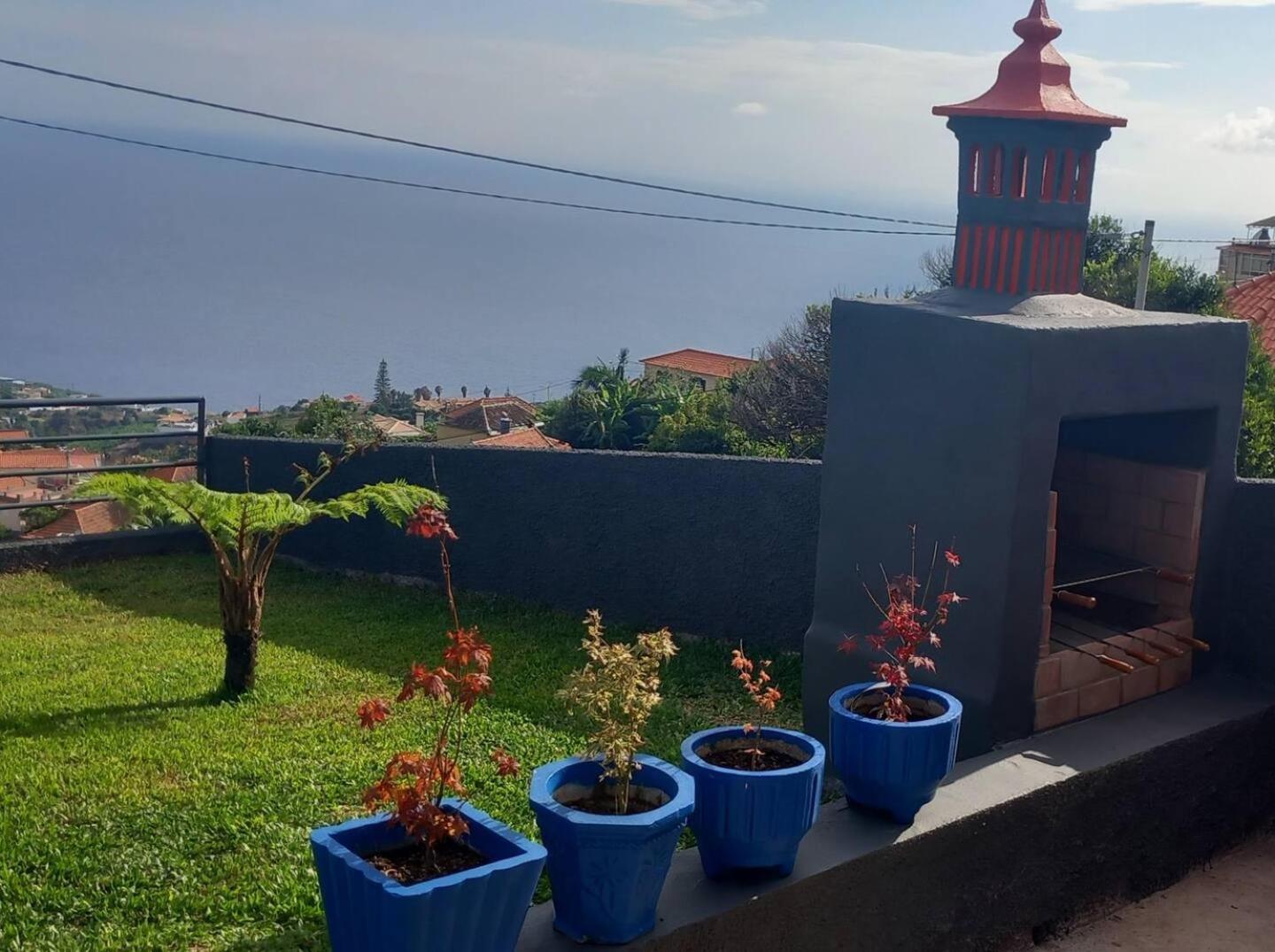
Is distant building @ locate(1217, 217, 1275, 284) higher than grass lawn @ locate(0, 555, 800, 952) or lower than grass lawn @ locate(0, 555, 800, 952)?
higher

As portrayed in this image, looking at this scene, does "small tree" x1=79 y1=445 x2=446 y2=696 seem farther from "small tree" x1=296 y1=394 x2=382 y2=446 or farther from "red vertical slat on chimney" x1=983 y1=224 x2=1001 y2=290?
"small tree" x1=296 y1=394 x2=382 y2=446

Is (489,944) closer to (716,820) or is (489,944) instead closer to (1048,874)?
(716,820)

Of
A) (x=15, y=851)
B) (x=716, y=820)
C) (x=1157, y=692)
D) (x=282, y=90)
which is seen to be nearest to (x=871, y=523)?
(x=1157, y=692)

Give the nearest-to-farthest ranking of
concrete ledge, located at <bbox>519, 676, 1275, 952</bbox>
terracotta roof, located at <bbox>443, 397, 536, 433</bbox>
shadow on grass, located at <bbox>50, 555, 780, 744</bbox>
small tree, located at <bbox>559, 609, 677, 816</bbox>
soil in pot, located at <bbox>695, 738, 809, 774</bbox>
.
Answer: small tree, located at <bbox>559, 609, 677, 816</bbox> → concrete ledge, located at <bbox>519, 676, 1275, 952</bbox> → soil in pot, located at <bbox>695, 738, 809, 774</bbox> → shadow on grass, located at <bbox>50, 555, 780, 744</bbox> → terracotta roof, located at <bbox>443, 397, 536, 433</bbox>

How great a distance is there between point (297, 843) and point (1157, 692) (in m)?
3.42

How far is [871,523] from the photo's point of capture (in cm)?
473

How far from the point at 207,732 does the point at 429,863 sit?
329cm

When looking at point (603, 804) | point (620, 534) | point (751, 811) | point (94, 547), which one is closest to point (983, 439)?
point (751, 811)

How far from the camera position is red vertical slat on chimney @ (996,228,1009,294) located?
4.55 meters

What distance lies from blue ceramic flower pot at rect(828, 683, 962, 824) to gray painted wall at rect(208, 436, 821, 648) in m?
3.87

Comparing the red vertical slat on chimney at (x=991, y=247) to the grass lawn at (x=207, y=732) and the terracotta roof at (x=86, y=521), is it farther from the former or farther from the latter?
the terracotta roof at (x=86, y=521)

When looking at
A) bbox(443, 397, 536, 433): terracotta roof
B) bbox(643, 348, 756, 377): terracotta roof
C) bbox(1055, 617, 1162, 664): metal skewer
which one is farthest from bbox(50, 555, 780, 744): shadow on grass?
bbox(643, 348, 756, 377): terracotta roof

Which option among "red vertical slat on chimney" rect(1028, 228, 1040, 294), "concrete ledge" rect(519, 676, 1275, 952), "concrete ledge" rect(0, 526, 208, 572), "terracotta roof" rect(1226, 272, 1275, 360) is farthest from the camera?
"terracotta roof" rect(1226, 272, 1275, 360)

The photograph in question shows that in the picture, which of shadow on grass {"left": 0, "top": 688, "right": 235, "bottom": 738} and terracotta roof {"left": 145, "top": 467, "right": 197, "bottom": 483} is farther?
terracotta roof {"left": 145, "top": 467, "right": 197, "bottom": 483}
